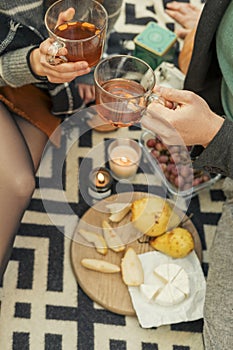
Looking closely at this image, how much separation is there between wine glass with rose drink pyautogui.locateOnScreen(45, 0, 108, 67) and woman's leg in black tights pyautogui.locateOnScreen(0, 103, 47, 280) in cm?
28

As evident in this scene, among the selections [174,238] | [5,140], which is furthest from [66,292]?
[5,140]

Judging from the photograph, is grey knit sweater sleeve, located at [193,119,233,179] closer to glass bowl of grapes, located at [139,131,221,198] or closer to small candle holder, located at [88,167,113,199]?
glass bowl of grapes, located at [139,131,221,198]

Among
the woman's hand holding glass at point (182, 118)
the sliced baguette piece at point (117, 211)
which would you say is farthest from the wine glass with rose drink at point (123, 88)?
the sliced baguette piece at point (117, 211)

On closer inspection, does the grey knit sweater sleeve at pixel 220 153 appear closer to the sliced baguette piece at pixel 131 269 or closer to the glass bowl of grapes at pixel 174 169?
the glass bowl of grapes at pixel 174 169

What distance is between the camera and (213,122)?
110 centimetres

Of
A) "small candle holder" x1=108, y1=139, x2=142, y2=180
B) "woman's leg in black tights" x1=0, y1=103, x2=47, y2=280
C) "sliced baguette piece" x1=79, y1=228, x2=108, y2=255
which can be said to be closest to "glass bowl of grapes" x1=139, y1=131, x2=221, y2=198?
"small candle holder" x1=108, y1=139, x2=142, y2=180

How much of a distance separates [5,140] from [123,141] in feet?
1.38

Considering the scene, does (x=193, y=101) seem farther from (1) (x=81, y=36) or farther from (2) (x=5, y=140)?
(2) (x=5, y=140)

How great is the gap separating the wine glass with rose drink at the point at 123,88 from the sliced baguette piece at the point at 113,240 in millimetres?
404

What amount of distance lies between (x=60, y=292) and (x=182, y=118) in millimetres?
610

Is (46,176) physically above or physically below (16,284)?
above

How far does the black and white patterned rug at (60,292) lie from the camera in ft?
4.43

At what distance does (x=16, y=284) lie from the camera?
55.9 inches

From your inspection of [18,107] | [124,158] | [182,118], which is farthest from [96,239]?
[182,118]
